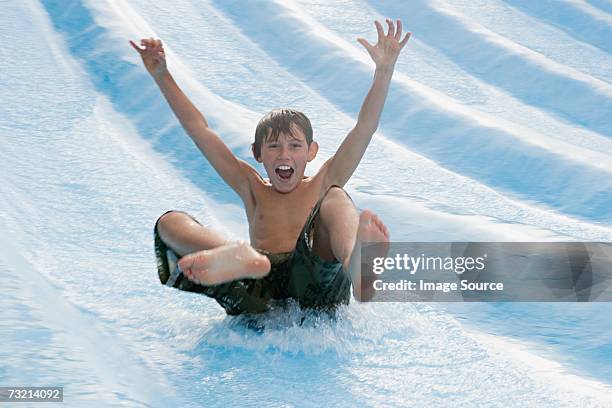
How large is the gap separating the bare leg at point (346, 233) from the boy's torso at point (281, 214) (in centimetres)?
15

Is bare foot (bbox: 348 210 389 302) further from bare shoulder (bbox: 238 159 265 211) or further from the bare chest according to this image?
bare shoulder (bbox: 238 159 265 211)

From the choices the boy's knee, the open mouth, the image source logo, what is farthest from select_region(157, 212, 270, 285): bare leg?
the image source logo

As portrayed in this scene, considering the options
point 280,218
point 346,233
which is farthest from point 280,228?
point 346,233

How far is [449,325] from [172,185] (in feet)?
3.81

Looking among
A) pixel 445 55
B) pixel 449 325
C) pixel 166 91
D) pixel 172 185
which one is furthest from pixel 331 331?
pixel 445 55

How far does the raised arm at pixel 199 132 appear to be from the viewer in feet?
5.85

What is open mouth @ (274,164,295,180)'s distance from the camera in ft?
5.47

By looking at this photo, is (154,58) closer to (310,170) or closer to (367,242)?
(367,242)

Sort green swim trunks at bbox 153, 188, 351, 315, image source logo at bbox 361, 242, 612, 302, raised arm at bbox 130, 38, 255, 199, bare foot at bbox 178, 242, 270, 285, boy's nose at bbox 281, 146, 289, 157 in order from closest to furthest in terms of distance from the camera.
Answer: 1. bare foot at bbox 178, 242, 270, 285
2. green swim trunks at bbox 153, 188, 351, 315
3. boy's nose at bbox 281, 146, 289, 157
4. raised arm at bbox 130, 38, 255, 199
5. image source logo at bbox 361, 242, 612, 302

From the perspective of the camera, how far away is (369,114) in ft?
5.60

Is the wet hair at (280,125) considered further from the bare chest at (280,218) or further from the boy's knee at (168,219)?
the boy's knee at (168,219)

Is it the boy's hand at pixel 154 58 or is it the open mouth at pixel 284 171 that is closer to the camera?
the open mouth at pixel 284 171

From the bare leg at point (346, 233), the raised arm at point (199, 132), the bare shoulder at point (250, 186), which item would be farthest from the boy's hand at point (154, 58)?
the bare leg at point (346, 233)

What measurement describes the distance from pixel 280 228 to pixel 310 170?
1155 millimetres
